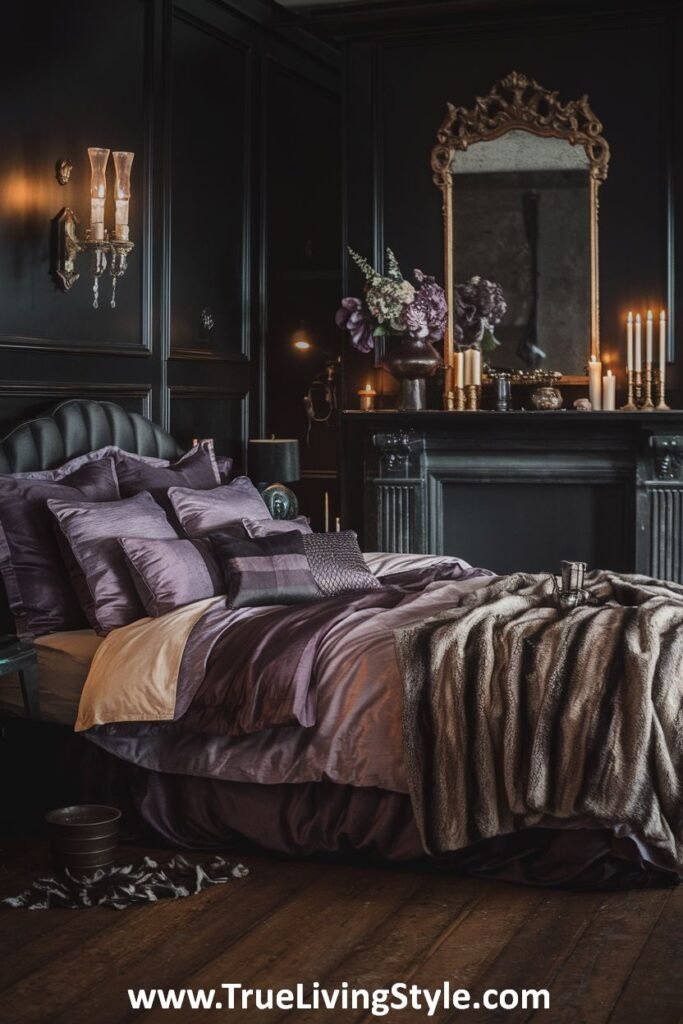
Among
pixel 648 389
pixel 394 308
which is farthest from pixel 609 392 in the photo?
pixel 394 308

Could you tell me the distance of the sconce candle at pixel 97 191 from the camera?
5.32 meters

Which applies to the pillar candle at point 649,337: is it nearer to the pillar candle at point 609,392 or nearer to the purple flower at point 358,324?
the pillar candle at point 609,392

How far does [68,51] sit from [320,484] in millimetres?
3262

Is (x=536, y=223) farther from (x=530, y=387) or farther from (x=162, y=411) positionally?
(x=162, y=411)

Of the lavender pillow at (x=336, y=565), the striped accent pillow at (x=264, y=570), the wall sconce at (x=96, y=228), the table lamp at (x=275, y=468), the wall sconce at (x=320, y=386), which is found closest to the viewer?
the striped accent pillow at (x=264, y=570)

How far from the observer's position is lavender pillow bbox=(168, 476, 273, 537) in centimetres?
487

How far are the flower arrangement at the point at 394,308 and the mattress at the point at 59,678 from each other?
3.00m

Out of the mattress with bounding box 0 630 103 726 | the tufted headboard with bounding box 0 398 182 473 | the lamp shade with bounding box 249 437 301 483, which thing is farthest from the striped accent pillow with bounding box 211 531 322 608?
the lamp shade with bounding box 249 437 301 483

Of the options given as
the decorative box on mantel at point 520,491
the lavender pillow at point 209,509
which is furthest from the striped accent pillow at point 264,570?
the decorative box on mantel at point 520,491

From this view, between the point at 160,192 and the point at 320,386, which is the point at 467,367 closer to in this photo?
the point at 320,386

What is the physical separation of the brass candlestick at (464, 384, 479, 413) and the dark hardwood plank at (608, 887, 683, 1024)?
12.2 ft

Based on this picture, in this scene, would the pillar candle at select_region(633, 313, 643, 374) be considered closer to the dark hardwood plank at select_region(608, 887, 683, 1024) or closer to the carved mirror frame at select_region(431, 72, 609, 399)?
the carved mirror frame at select_region(431, 72, 609, 399)

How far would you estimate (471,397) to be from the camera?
6.80m

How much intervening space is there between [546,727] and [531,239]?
372cm
